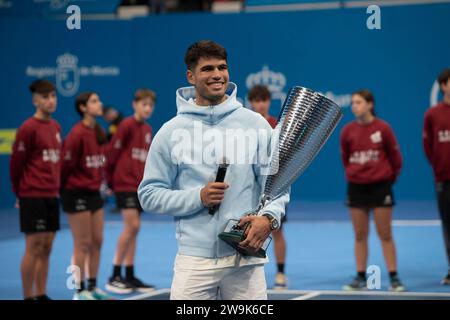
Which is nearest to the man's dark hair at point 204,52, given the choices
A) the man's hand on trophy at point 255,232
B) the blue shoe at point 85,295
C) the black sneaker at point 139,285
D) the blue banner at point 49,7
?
the man's hand on trophy at point 255,232

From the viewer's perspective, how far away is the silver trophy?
14.2 ft

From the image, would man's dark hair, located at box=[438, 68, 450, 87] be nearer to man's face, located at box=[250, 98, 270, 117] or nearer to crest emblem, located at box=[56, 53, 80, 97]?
man's face, located at box=[250, 98, 270, 117]

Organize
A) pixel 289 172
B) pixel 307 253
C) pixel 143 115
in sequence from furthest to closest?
pixel 307 253 → pixel 143 115 → pixel 289 172

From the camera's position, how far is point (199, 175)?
14.4 feet

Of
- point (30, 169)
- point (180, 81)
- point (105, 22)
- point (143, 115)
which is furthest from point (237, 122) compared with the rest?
point (105, 22)

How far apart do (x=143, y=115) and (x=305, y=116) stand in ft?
16.7

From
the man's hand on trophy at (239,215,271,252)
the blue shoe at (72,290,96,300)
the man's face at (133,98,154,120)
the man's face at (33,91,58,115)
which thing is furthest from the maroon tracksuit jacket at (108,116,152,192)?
the man's hand on trophy at (239,215,271,252)

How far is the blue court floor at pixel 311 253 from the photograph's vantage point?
8.80 metres

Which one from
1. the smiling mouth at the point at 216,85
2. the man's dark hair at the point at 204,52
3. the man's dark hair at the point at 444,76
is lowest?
the smiling mouth at the point at 216,85

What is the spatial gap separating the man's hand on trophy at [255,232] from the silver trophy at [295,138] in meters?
0.11

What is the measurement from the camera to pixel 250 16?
1455 centimetres

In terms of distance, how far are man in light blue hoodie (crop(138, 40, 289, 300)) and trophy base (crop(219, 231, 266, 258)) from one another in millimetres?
57

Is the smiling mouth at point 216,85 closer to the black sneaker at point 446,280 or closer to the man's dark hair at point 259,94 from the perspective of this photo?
the man's dark hair at point 259,94

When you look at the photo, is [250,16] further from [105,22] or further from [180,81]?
[180,81]
